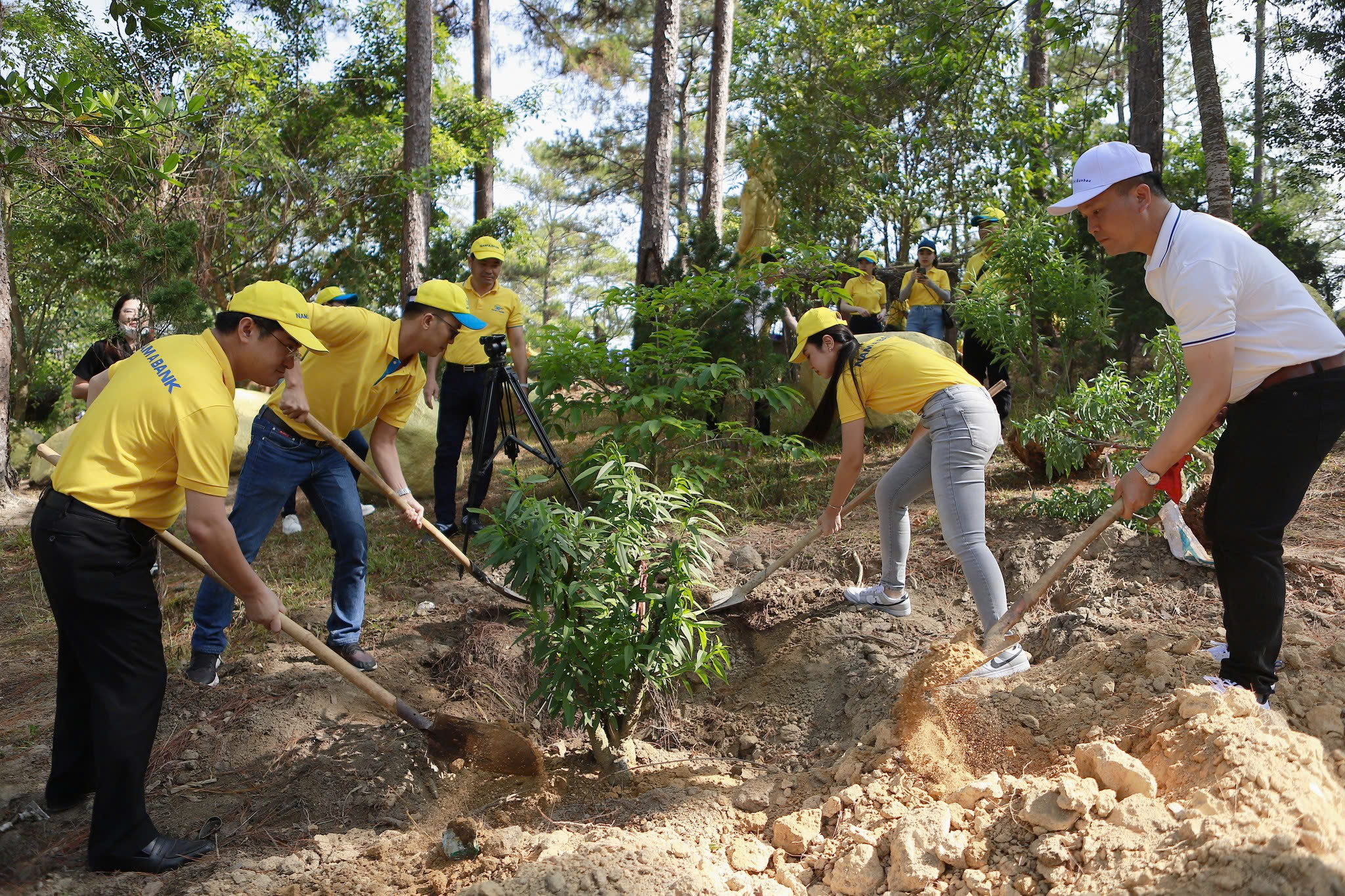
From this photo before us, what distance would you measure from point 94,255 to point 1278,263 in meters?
12.9

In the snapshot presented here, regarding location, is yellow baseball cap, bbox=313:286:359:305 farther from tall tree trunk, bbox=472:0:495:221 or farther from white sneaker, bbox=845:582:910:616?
tall tree trunk, bbox=472:0:495:221

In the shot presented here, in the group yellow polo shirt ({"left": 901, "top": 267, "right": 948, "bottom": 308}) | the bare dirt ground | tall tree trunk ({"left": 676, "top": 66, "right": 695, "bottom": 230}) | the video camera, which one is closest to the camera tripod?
the video camera

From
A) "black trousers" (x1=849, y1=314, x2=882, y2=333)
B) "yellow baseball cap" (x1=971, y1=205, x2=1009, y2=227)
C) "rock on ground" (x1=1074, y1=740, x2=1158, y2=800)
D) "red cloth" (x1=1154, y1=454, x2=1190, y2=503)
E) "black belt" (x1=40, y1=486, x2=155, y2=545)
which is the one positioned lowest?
"rock on ground" (x1=1074, y1=740, x2=1158, y2=800)

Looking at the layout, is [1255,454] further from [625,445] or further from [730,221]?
[730,221]

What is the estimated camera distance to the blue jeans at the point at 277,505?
3775 mm

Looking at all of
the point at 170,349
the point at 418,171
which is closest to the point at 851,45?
the point at 418,171

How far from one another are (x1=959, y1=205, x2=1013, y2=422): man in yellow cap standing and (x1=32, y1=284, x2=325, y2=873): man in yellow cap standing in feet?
19.1

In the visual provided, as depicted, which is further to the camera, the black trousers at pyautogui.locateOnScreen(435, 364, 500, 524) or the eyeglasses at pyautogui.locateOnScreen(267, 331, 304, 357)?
the black trousers at pyautogui.locateOnScreen(435, 364, 500, 524)

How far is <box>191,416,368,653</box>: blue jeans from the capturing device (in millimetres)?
3775

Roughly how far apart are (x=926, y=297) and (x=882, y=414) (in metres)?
1.67

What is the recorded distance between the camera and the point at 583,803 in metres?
3.25

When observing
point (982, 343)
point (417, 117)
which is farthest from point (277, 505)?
point (417, 117)

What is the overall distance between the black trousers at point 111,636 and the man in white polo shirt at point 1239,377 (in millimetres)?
2942

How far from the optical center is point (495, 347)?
5.49 metres
